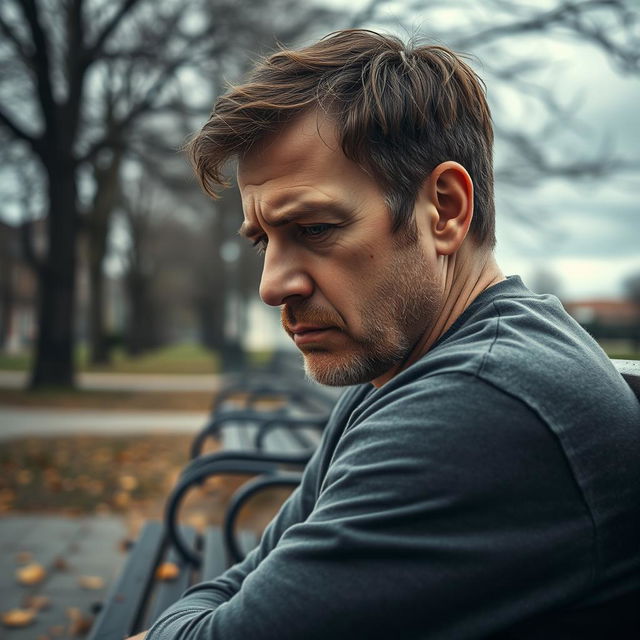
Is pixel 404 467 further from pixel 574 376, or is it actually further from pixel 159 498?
pixel 159 498

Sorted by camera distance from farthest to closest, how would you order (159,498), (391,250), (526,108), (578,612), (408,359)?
(526,108)
(159,498)
(408,359)
(391,250)
(578,612)

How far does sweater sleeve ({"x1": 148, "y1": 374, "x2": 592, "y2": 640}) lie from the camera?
1.09 meters

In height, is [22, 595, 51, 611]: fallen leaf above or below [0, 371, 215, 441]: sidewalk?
above

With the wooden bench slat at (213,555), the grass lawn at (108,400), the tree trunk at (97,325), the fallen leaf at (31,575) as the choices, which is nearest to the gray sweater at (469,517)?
the wooden bench slat at (213,555)

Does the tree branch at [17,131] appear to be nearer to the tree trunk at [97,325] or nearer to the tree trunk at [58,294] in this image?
the tree trunk at [58,294]

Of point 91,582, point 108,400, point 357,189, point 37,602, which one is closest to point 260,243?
point 357,189

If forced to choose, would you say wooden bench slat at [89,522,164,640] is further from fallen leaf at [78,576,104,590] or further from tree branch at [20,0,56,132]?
tree branch at [20,0,56,132]

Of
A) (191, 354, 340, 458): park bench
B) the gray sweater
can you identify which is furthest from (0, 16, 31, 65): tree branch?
the gray sweater

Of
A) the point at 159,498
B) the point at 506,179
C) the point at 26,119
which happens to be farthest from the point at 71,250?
the point at 159,498

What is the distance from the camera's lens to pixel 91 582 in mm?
4254

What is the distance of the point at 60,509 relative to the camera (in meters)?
5.94

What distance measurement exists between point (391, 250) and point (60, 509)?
5.15 m

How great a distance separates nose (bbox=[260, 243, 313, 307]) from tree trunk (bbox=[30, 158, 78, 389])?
14.4 meters

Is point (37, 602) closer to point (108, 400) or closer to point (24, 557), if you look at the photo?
point (24, 557)
